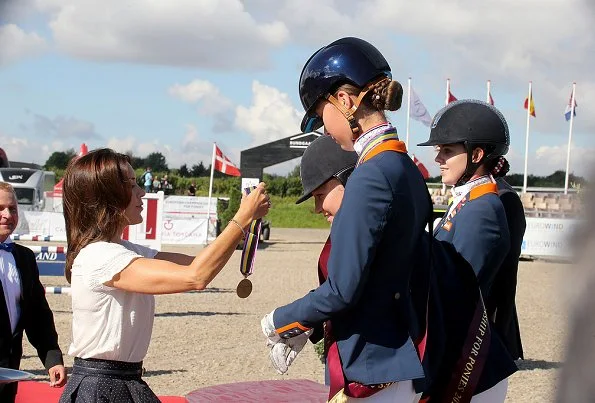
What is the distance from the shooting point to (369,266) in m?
2.12

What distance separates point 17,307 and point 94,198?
6.02ft

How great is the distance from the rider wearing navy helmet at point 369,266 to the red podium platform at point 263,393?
3139 mm

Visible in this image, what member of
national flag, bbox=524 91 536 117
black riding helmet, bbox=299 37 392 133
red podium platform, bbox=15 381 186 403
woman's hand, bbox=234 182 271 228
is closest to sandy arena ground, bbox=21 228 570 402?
red podium platform, bbox=15 381 186 403

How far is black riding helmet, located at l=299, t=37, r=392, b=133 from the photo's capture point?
2342 mm

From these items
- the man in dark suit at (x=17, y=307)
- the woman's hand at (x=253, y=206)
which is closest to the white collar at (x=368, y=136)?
the woman's hand at (x=253, y=206)

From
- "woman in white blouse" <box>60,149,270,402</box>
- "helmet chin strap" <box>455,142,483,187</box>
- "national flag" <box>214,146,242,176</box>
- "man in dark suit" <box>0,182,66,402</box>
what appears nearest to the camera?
"woman in white blouse" <box>60,149,270,402</box>

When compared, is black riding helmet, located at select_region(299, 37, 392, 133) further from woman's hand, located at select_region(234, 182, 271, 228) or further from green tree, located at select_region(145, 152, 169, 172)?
green tree, located at select_region(145, 152, 169, 172)

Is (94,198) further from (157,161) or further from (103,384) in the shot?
(157,161)

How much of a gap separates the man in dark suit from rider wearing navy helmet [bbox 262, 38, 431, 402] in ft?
7.03

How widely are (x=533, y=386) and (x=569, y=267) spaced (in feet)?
25.4

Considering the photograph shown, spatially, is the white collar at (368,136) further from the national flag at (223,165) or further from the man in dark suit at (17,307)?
the national flag at (223,165)

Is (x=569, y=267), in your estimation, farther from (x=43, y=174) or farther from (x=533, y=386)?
(x=43, y=174)

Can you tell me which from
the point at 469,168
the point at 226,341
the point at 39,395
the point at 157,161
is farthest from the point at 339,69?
the point at 157,161

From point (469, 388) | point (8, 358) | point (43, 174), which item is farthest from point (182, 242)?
A: point (469, 388)
